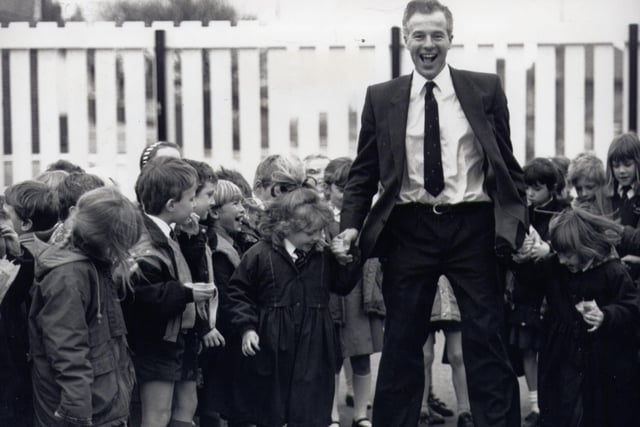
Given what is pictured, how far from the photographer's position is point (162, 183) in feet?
16.1

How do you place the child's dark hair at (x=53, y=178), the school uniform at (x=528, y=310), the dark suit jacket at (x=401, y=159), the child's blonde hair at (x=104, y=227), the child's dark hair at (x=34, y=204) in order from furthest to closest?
1. the school uniform at (x=528, y=310)
2. the child's dark hair at (x=53, y=178)
3. the child's dark hair at (x=34, y=204)
4. the dark suit jacket at (x=401, y=159)
5. the child's blonde hair at (x=104, y=227)

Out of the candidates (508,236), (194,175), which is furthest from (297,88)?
(508,236)

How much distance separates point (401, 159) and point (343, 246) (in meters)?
0.45

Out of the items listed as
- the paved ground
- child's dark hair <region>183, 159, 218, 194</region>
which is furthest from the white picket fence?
child's dark hair <region>183, 159, 218, 194</region>

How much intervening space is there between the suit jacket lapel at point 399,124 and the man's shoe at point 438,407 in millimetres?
2405

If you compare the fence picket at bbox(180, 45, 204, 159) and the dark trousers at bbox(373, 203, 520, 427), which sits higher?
the fence picket at bbox(180, 45, 204, 159)

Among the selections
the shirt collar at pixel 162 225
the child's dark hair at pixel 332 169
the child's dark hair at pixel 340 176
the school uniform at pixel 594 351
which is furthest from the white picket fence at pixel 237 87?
the shirt collar at pixel 162 225

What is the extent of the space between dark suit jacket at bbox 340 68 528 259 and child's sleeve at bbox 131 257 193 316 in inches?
30.7

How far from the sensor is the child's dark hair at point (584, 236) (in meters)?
5.15

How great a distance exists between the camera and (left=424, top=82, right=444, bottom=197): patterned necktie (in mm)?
4539

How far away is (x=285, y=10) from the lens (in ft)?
28.8

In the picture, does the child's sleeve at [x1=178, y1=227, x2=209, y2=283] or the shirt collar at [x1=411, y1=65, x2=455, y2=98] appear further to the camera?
the child's sleeve at [x1=178, y1=227, x2=209, y2=283]

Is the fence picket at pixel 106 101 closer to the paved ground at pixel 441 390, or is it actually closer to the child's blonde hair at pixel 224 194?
the paved ground at pixel 441 390

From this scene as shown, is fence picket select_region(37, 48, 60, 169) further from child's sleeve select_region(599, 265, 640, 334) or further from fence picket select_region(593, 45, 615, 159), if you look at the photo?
child's sleeve select_region(599, 265, 640, 334)
